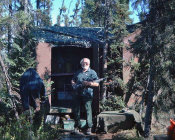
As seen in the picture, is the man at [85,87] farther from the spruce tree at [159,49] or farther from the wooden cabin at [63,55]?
the wooden cabin at [63,55]

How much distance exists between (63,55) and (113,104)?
3.26 meters

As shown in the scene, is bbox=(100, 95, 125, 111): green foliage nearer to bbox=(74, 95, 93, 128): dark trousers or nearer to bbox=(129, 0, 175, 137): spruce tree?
bbox=(74, 95, 93, 128): dark trousers

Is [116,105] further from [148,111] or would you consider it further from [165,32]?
[165,32]

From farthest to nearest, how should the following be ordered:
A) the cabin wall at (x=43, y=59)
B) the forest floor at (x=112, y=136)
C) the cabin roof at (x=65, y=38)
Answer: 1. the cabin roof at (x=65, y=38)
2. the cabin wall at (x=43, y=59)
3. the forest floor at (x=112, y=136)

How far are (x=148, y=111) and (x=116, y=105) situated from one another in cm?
261

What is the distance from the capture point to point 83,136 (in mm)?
5613

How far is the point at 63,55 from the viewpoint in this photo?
9.77 m

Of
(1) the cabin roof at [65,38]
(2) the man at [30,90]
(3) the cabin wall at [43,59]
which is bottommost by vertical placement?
(2) the man at [30,90]

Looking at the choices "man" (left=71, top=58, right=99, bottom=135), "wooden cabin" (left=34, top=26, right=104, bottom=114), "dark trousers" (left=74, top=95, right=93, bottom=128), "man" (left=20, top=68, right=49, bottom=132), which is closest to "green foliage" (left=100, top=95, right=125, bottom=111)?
"wooden cabin" (left=34, top=26, right=104, bottom=114)

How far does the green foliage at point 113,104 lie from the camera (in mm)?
7719

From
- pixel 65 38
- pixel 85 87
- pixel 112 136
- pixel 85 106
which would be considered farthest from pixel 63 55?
pixel 112 136

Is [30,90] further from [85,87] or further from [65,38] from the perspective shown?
[65,38]

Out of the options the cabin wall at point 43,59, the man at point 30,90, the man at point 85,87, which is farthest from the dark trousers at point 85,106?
the cabin wall at point 43,59

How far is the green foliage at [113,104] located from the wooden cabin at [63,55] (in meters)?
0.29
